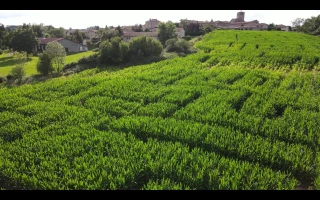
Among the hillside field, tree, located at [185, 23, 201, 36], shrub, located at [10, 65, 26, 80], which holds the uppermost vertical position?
tree, located at [185, 23, 201, 36]

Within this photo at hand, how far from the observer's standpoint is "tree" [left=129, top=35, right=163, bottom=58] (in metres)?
34.4

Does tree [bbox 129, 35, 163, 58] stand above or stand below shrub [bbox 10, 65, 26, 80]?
above

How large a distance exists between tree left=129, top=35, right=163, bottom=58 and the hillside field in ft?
51.1

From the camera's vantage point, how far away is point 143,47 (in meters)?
34.6

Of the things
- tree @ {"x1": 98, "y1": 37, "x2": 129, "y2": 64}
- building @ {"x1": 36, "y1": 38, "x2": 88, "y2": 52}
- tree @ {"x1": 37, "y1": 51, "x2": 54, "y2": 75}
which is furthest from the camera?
building @ {"x1": 36, "y1": 38, "x2": 88, "y2": 52}

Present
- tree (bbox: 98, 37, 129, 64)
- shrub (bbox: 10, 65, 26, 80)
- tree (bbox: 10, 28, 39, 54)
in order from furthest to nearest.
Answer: tree (bbox: 10, 28, 39, 54) < tree (bbox: 98, 37, 129, 64) < shrub (bbox: 10, 65, 26, 80)

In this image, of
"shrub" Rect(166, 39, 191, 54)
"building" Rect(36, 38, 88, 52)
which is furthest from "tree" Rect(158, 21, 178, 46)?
"building" Rect(36, 38, 88, 52)

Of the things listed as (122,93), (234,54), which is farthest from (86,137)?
(234,54)

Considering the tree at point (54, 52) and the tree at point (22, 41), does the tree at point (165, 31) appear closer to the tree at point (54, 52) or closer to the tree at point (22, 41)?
the tree at point (22, 41)

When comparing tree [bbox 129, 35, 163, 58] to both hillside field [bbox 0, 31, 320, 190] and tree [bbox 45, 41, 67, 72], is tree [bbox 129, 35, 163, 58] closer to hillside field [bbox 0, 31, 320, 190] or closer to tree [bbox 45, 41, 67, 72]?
tree [bbox 45, 41, 67, 72]

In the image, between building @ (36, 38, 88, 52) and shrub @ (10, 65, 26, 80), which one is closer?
shrub @ (10, 65, 26, 80)

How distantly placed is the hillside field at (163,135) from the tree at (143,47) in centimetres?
1557

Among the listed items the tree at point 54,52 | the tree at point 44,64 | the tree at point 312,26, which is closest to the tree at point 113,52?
the tree at point 54,52

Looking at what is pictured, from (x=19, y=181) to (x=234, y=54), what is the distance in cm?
2827
